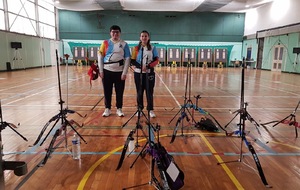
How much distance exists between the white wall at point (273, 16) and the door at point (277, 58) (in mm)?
1580

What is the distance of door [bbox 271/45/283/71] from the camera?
16281mm

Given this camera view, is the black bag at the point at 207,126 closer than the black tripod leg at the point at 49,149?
No

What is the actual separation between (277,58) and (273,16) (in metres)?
3.03

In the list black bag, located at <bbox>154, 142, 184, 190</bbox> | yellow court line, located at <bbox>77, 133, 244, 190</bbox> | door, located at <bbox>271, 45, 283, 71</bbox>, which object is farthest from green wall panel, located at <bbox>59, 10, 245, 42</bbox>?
black bag, located at <bbox>154, 142, 184, 190</bbox>

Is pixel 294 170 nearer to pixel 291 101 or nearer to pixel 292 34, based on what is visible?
pixel 291 101

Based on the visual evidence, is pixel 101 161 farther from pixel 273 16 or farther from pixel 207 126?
pixel 273 16

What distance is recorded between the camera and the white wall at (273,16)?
48.5 feet

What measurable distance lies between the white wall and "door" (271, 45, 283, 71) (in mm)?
1580

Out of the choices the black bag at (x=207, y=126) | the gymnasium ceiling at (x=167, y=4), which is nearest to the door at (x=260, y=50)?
the gymnasium ceiling at (x=167, y=4)

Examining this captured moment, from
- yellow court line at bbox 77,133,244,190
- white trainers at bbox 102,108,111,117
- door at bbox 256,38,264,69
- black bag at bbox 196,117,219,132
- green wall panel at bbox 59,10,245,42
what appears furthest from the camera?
green wall panel at bbox 59,10,245,42

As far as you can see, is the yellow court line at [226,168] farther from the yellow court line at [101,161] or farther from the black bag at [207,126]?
the black bag at [207,126]

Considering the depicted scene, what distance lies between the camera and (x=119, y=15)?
21.0m

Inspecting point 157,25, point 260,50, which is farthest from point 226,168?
point 157,25

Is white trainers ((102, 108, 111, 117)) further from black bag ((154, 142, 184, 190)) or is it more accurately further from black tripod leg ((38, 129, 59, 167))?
black bag ((154, 142, 184, 190))
